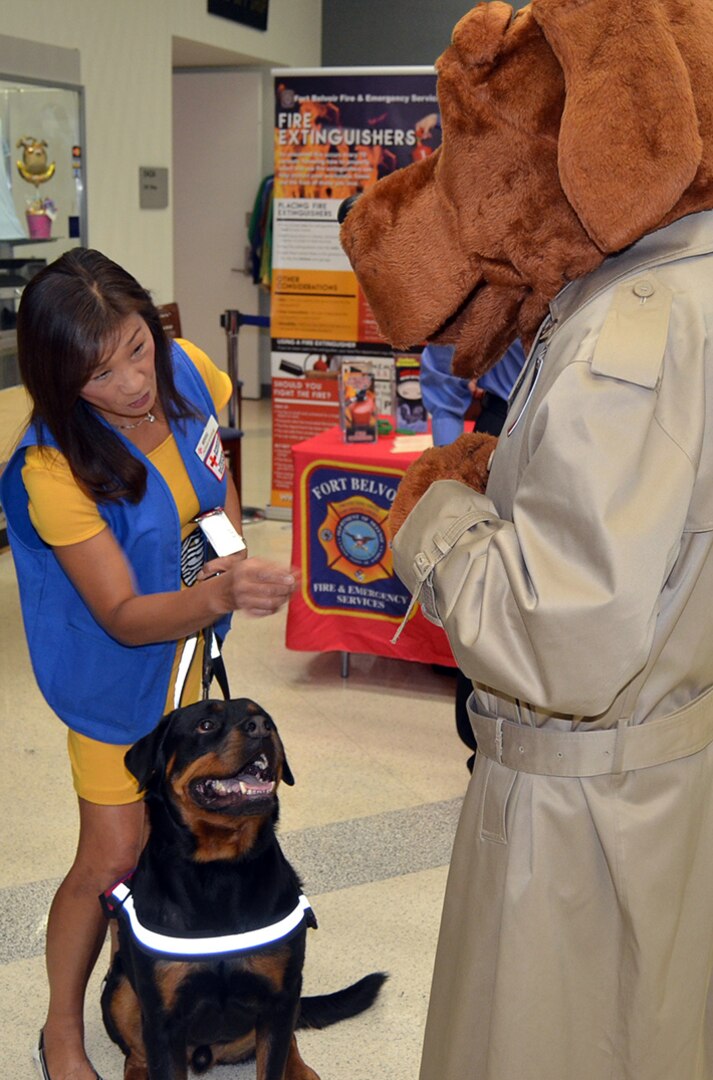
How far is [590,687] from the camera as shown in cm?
106

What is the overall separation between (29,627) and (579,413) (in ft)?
3.85

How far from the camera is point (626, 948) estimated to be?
1253 millimetres

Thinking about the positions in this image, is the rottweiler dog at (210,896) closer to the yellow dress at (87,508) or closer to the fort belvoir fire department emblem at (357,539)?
the yellow dress at (87,508)

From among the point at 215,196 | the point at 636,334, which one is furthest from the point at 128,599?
the point at 215,196

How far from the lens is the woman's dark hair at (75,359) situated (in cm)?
178

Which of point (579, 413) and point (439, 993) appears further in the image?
point (439, 993)

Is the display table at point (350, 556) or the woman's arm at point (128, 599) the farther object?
the display table at point (350, 556)

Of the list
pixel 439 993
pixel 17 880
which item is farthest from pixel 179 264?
pixel 439 993

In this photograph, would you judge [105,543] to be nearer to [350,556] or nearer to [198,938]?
[198,938]

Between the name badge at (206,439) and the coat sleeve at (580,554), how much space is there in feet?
3.26

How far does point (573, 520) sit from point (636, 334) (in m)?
0.18

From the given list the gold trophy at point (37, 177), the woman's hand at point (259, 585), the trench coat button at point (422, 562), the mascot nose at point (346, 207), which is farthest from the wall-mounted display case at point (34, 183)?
the trench coat button at point (422, 562)

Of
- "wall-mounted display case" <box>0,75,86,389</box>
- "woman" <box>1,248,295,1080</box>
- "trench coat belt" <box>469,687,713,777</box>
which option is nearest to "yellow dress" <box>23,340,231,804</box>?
"woman" <box>1,248,295,1080</box>

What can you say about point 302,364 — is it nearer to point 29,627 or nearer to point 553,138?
point 29,627
